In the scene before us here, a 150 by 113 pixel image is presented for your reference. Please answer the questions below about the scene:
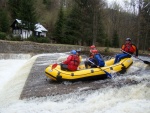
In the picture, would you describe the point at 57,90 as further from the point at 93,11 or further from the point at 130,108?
the point at 93,11

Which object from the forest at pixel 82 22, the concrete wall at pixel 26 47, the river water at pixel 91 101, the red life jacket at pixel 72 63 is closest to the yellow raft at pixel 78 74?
the red life jacket at pixel 72 63

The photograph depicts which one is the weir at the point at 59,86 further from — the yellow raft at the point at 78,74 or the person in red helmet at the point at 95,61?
the person in red helmet at the point at 95,61

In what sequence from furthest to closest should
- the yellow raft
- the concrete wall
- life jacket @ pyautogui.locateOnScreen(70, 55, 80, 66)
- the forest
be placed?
the forest < the concrete wall < life jacket @ pyautogui.locateOnScreen(70, 55, 80, 66) < the yellow raft

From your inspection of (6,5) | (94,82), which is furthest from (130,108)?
(6,5)

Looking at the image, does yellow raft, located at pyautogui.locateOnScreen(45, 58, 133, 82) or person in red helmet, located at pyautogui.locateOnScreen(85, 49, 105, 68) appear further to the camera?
person in red helmet, located at pyautogui.locateOnScreen(85, 49, 105, 68)

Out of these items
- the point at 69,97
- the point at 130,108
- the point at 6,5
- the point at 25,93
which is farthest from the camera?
the point at 6,5

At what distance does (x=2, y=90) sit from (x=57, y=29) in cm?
2725

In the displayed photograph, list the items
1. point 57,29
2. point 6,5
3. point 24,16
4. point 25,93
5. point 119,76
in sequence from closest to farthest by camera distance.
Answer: point 25,93 → point 119,76 → point 24,16 → point 57,29 → point 6,5

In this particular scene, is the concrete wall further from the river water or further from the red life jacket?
the river water

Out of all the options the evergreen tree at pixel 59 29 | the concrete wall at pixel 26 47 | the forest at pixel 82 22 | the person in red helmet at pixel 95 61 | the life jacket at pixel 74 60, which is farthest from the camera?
the evergreen tree at pixel 59 29

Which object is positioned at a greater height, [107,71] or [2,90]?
[107,71]

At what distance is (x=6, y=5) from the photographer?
145 ft

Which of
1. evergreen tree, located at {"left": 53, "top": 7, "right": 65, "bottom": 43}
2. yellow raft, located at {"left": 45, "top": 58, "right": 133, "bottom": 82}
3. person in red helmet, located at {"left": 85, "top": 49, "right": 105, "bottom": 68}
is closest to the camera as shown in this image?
yellow raft, located at {"left": 45, "top": 58, "right": 133, "bottom": 82}

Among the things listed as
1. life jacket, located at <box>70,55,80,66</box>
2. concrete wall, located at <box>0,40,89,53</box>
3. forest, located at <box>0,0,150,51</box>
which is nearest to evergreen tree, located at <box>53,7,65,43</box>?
forest, located at <box>0,0,150,51</box>
